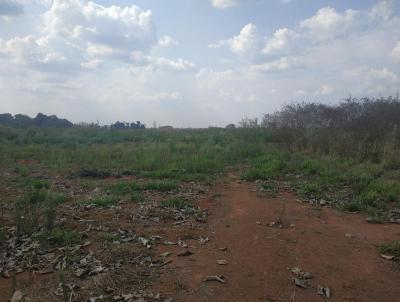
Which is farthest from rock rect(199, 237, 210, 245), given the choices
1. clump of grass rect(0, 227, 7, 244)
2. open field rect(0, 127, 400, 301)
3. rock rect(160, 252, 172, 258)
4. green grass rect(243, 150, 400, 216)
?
green grass rect(243, 150, 400, 216)

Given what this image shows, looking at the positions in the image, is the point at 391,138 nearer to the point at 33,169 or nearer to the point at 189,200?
the point at 189,200

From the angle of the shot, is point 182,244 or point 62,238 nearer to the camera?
point 182,244

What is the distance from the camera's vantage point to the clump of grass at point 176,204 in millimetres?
6746

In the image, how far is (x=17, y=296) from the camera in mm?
3645

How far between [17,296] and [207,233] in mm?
2527

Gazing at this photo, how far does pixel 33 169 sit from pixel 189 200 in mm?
5980

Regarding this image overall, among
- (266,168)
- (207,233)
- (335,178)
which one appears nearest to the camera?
(207,233)

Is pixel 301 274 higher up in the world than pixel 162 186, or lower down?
lower down

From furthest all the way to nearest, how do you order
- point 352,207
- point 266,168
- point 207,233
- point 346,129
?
point 346,129 → point 266,168 → point 352,207 → point 207,233

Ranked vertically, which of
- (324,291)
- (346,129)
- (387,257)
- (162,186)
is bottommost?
(324,291)

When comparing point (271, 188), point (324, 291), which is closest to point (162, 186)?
point (271, 188)

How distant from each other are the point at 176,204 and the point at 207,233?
1471 mm

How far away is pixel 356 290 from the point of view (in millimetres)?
3861

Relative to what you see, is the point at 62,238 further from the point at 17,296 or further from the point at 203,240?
the point at 203,240
